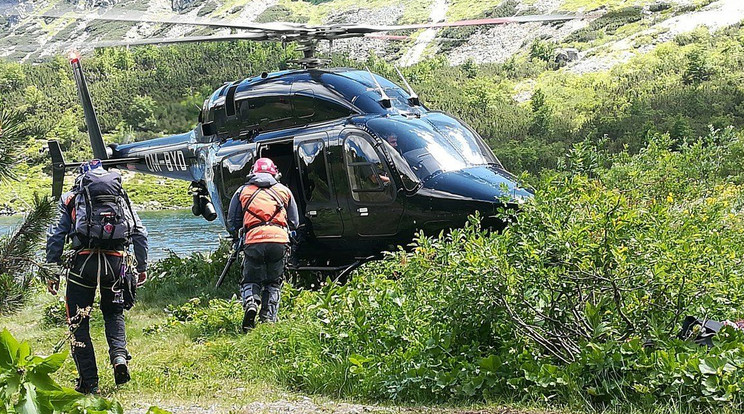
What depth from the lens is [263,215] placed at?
326 inches

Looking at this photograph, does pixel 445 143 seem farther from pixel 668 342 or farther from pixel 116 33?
pixel 116 33

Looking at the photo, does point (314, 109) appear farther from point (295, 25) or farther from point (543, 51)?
point (543, 51)

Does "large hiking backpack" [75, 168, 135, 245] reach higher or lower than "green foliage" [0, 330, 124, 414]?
lower

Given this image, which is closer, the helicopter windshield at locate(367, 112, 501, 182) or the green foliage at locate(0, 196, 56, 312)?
the green foliage at locate(0, 196, 56, 312)

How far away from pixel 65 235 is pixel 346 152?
4.21m

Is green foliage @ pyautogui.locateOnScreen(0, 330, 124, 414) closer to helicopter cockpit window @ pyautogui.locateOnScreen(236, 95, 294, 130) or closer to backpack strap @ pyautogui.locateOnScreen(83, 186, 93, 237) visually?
backpack strap @ pyautogui.locateOnScreen(83, 186, 93, 237)

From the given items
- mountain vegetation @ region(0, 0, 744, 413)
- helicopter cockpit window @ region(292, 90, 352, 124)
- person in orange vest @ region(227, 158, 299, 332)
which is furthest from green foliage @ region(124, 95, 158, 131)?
person in orange vest @ region(227, 158, 299, 332)

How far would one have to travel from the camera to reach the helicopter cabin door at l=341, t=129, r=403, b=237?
9516mm

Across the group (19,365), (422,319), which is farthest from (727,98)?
(19,365)

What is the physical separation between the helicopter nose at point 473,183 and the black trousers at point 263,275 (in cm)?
206

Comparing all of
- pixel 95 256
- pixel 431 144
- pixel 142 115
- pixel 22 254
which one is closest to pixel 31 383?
pixel 22 254

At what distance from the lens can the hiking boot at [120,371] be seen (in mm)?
6370

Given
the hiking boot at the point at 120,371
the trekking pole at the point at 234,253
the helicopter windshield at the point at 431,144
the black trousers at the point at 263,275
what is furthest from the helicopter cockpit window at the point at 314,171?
the hiking boot at the point at 120,371

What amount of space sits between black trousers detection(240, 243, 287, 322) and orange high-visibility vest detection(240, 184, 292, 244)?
82 millimetres
